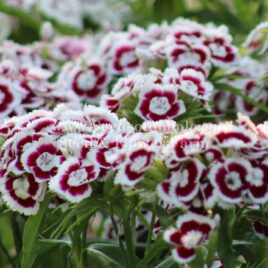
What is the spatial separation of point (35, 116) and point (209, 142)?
0.55 m

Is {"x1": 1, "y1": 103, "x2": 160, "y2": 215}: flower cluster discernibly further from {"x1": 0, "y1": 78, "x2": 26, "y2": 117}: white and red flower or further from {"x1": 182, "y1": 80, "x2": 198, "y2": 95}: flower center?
{"x1": 0, "y1": 78, "x2": 26, "y2": 117}: white and red flower

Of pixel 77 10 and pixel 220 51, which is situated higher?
pixel 77 10

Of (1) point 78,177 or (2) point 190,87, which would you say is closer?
(1) point 78,177

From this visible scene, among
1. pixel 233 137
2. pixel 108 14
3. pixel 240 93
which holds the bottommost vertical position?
pixel 233 137

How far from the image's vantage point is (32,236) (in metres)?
2.09

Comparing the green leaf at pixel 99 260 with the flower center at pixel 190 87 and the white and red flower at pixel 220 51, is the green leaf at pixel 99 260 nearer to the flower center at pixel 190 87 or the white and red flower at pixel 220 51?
the flower center at pixel 190 87

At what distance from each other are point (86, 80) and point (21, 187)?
1.08 m

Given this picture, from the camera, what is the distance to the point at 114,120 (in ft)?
7.22

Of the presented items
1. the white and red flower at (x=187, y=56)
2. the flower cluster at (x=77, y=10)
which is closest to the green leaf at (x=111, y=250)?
the white and red flower at (x=187, y=56)

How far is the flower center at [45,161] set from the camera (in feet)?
6.77

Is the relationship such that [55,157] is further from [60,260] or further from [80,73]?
[80,73]

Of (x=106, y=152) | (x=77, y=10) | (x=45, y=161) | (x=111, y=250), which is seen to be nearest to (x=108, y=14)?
(x=77, y=10)

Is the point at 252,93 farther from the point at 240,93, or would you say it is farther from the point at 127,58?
the point at 127,58

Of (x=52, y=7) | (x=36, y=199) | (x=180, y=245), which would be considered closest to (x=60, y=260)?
(x=36, y=199)
